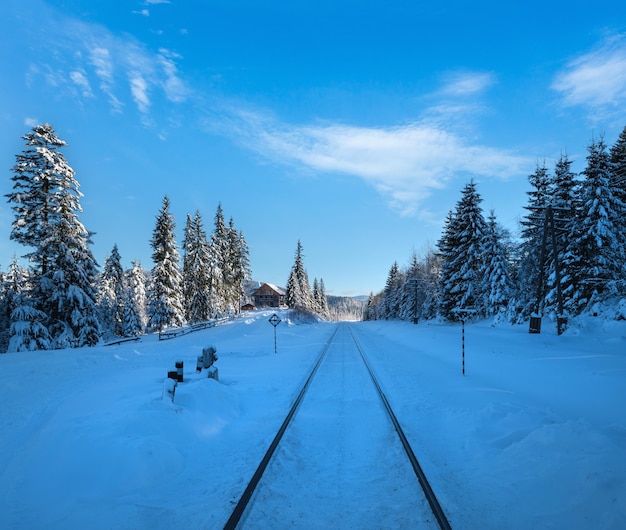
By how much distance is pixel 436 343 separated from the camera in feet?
71.2

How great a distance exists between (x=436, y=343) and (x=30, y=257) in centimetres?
2364

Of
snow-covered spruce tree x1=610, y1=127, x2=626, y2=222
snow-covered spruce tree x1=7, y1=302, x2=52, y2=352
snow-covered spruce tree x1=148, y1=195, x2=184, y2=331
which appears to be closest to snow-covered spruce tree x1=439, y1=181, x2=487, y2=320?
snow-covered spruce tree x1=610, y1=127, x2=626, y2=222

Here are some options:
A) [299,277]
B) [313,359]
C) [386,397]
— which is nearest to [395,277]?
[299,277]

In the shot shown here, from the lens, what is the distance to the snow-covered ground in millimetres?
4016

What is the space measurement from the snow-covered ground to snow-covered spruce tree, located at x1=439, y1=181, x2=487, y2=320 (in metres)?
22.0

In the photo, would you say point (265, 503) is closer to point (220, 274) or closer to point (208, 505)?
point (208, 505)

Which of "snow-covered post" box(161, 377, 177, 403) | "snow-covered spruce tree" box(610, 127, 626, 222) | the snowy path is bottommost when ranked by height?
the snowy path

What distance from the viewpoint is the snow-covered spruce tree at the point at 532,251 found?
26.8 metres

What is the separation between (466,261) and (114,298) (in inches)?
1690

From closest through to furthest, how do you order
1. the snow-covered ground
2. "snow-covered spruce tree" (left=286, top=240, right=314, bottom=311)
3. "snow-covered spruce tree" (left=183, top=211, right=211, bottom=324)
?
the snow-covered ground → "snow-covered spruce tree" (left=183, top=211, right=211, bottom=324) → "snow-covered spruce tree" (left=286, top=240, right=314, bottom=311)

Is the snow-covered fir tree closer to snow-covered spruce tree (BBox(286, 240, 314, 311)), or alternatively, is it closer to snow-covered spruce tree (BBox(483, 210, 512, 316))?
snow-covered spruce tree (BBox(286, 240, 314, 311))

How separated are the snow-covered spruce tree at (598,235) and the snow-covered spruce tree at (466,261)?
10564 millimetres

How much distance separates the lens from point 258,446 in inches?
228

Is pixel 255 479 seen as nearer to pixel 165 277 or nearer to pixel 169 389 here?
pixel 169 389
